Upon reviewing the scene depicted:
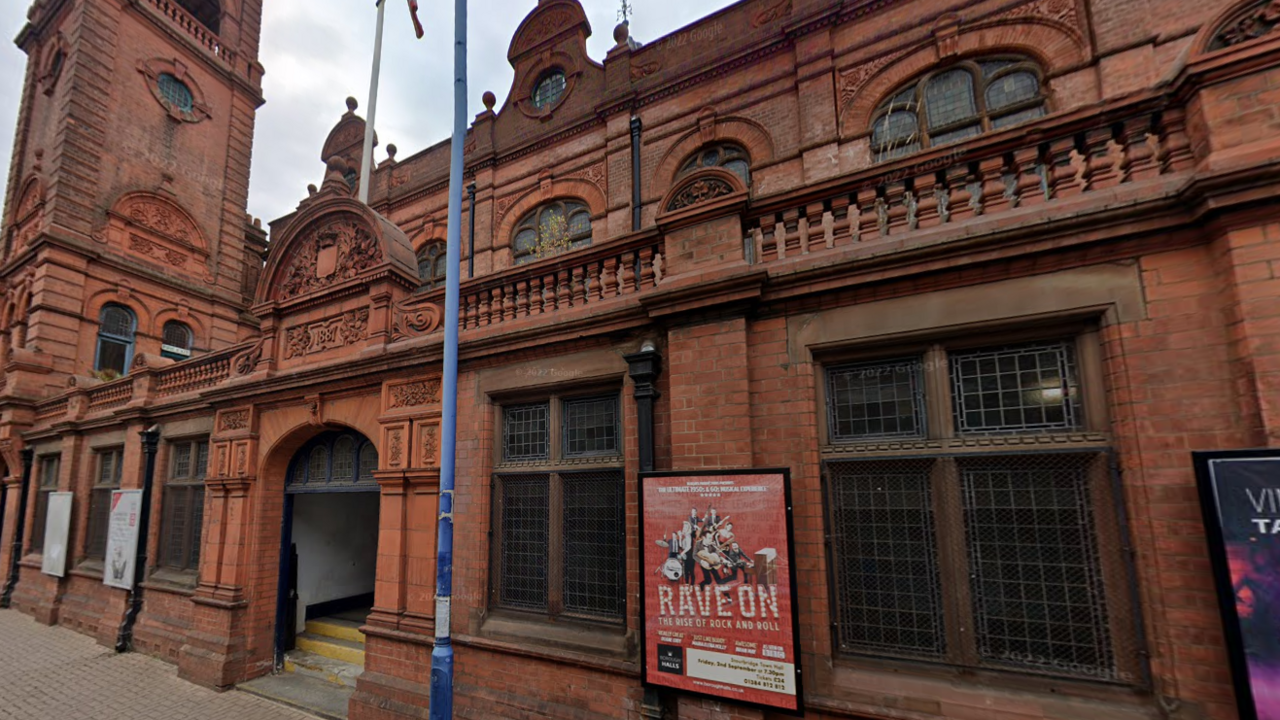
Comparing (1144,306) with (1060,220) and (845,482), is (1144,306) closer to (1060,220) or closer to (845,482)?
(1060,220)

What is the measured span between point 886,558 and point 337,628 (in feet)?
31.8

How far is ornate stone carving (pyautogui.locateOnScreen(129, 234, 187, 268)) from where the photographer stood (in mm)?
17625

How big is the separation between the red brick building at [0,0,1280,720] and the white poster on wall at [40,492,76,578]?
306 mm

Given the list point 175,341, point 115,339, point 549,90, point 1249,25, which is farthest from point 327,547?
point 1249,25

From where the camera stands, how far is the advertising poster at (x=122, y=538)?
10.3m

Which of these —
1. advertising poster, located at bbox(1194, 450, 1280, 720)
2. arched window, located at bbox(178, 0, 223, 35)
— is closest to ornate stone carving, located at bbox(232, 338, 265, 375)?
advertising poster, located at bbox(1194, 450, 1280, 720)

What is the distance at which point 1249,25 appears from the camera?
3.50 metres

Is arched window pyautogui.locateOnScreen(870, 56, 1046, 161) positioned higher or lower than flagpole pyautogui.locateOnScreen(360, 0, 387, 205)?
lower

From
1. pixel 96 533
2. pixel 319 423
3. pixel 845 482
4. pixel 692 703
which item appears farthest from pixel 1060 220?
pixel 96 533

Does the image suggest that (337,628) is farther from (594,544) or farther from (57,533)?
(57,533)

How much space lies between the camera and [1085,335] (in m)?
3.77

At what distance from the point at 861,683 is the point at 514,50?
16539 mm

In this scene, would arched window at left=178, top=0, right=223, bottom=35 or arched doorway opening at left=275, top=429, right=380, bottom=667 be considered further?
arched window at left=178, top=0, right=223, bottom=35

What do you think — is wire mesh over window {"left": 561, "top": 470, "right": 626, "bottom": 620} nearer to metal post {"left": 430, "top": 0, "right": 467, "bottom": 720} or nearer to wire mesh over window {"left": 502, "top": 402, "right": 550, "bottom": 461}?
wire mesh over window {"left": 502, "top": 402, "right": 550, "bottom": 461}
